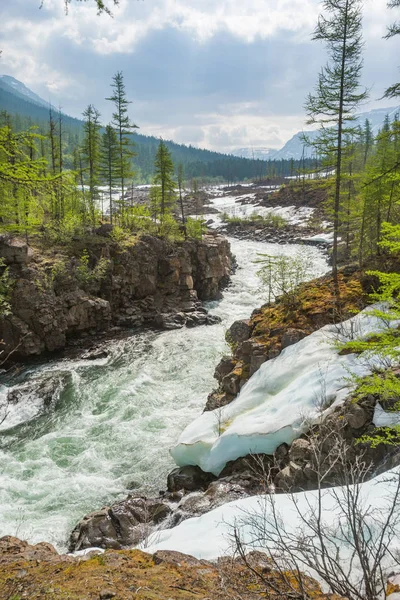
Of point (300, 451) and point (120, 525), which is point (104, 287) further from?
point (300, 451)

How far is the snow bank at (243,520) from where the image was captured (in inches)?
228

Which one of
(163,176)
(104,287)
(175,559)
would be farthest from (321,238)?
(175,559)

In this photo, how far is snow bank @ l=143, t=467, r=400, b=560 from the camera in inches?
228

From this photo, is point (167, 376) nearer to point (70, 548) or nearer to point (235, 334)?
point (235, 334)

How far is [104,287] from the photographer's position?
25.3 metres

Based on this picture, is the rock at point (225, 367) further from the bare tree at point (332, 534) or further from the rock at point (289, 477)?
the bare tree at point (332, 534)

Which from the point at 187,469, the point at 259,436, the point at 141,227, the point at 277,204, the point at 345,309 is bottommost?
the point at 187,469

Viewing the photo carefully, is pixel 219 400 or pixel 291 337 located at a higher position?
pixel 291 337

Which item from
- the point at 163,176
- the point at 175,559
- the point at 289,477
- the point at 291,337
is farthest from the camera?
the point at 163,176

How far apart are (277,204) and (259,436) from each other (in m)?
86.8

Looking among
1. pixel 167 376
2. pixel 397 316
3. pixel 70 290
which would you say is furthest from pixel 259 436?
pixel 70 290

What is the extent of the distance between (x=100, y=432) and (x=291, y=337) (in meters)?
8.15

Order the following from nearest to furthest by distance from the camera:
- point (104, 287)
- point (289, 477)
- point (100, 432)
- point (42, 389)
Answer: point (289, 477), point (100, 432), point (42, 389), point (104, 287)

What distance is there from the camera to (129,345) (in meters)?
22.0
